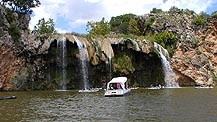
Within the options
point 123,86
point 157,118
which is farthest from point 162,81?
point 157,118

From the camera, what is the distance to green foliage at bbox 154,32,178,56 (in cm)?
8065

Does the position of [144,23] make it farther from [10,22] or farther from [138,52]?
[10,22]

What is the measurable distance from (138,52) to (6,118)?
47187 mm

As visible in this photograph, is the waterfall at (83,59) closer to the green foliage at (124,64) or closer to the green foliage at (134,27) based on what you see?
the green foliage at (124,64)

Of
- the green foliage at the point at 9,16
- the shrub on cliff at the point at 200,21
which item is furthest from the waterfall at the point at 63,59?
the shrub on cliff at the point at 200,21

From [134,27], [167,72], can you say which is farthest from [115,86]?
[134,27]

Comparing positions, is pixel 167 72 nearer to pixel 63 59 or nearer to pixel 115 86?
pixel 63 59

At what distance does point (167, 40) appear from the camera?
266 feet

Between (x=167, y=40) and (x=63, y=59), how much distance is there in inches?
1005

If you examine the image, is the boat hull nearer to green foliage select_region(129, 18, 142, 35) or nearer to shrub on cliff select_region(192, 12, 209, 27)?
shrub on cliff select_region(192, 12, 209, 27)

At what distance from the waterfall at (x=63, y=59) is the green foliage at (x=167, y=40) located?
917 inches

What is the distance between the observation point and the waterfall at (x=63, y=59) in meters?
64.9

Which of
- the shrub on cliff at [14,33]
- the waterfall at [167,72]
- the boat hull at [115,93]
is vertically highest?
the shrub on cliff at [14,33]

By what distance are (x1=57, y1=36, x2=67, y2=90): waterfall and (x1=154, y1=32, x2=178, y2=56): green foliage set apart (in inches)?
917
